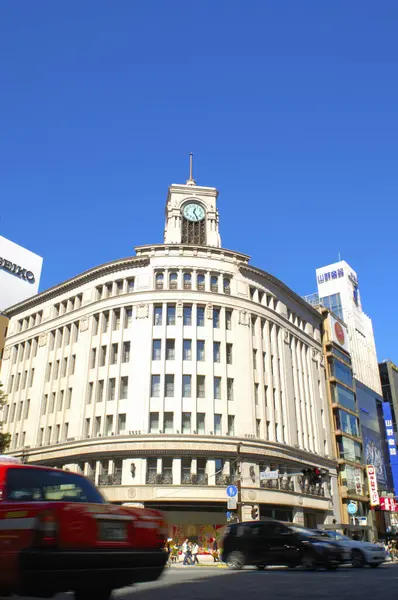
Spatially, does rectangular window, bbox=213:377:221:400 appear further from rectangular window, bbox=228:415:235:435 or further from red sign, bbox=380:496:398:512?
red sign, bbox=380:496:398:512

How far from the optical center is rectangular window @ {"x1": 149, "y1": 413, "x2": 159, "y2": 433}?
3712 centimetres

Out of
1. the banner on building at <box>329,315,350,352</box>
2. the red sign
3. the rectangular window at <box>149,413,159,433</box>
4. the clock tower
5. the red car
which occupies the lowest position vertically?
the red car

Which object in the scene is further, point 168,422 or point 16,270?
point 16,270

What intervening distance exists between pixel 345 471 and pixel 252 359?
18373 mm

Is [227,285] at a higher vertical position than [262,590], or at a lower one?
higher

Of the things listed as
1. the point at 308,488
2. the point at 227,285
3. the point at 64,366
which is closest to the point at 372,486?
the point at 308,488

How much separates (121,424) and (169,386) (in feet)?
14.8

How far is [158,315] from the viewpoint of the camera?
136 feet

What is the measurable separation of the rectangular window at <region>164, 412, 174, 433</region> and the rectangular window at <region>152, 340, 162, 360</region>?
444cm

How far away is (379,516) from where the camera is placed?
195 feet

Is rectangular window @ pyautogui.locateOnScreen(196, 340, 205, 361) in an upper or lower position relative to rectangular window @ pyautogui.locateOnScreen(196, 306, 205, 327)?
lower

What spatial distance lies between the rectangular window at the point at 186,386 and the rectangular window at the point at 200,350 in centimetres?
185

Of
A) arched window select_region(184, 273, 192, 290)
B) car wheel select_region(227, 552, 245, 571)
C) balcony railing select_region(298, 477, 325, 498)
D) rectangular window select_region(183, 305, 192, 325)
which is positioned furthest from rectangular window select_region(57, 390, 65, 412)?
car wheel select_region(227, 552, 245, 571)

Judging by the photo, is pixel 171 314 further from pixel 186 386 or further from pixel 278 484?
pixel 278 484
